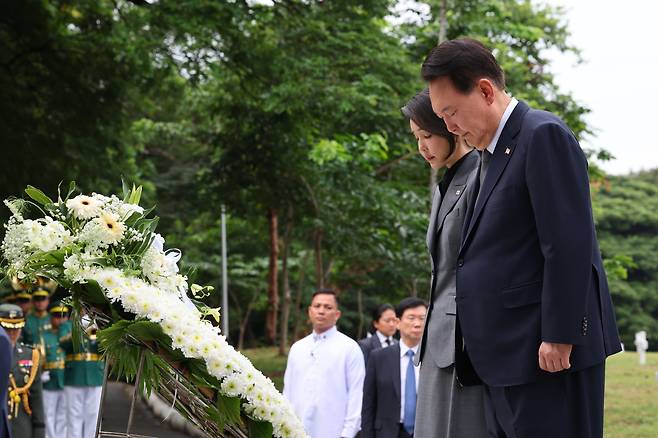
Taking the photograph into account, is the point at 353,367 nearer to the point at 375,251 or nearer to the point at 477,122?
the point at 477,122

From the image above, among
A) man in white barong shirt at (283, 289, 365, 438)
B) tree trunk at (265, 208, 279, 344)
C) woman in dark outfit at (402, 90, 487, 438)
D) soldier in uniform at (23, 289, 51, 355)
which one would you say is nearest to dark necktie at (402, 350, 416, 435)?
man in white barong shirt at (283, 289, 365, 438)

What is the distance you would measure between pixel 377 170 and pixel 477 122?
1574 cm

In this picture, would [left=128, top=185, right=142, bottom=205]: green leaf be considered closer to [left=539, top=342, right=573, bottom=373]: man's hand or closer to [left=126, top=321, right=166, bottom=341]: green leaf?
[left=126, top=321, right=166, bottom=341]: green leaf

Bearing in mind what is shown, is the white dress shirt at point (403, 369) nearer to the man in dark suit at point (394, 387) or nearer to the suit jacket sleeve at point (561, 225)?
the man in dark suit at point (394, 387)

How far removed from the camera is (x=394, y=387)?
8422mm

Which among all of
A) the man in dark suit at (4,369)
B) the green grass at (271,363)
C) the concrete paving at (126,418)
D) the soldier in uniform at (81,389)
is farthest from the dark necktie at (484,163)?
the green grass at (271,363)

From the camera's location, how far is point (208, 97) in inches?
756

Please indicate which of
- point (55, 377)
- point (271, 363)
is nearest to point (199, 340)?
point (55, 377)

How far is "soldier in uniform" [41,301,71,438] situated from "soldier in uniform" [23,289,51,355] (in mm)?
85

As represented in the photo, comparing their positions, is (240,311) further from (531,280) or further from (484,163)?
(531,280)

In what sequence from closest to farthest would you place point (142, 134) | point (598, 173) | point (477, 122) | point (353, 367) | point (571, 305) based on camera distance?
point (571, 305), point (477, 122), point (353, 367), point (598, 173), point (142, 134)

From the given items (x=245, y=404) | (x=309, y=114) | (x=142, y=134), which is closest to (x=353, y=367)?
(x=245, y=404)

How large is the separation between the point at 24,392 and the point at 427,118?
7336mm

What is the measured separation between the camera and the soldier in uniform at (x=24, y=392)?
10195 mm
